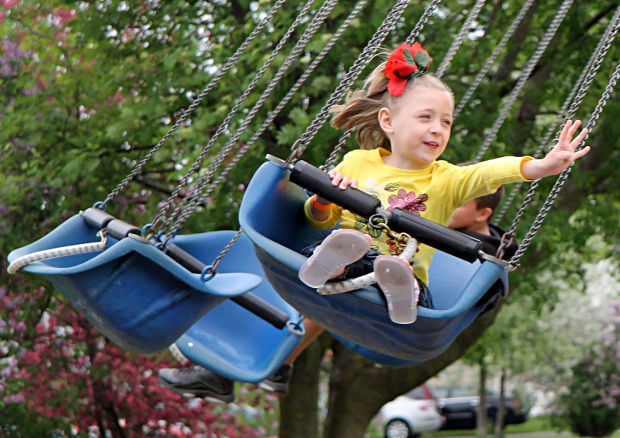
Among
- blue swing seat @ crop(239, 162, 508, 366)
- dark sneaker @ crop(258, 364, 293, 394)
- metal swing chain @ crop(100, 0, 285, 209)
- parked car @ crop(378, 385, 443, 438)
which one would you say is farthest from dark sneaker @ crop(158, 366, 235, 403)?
parked car @ crop(378, 385, 443, 438)

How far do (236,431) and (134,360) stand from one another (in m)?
1.25

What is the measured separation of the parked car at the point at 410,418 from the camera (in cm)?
1936

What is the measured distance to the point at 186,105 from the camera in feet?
22.8

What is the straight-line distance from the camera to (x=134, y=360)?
810 centimetres

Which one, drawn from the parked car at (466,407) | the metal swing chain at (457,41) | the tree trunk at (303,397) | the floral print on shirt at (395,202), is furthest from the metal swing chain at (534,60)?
the parked car at (466,407)

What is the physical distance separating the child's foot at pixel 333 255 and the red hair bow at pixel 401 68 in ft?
2.37

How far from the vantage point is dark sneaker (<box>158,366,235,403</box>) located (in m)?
5.72

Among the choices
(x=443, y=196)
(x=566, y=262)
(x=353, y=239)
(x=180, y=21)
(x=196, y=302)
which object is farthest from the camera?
(x=566, y=262)

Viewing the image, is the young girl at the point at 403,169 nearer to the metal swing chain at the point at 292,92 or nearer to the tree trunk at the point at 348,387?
the metal swing chain at the point at 292,92

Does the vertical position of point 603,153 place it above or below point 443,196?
above

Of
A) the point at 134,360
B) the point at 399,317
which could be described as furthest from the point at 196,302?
the point at 134,360

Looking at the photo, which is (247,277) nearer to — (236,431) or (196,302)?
(196,302)

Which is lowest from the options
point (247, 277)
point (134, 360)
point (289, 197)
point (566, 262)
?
point (134, 360)

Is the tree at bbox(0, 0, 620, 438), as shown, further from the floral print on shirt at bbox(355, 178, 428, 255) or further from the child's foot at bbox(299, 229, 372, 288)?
the child's foot at bbox(299, 229, 372, 288)
